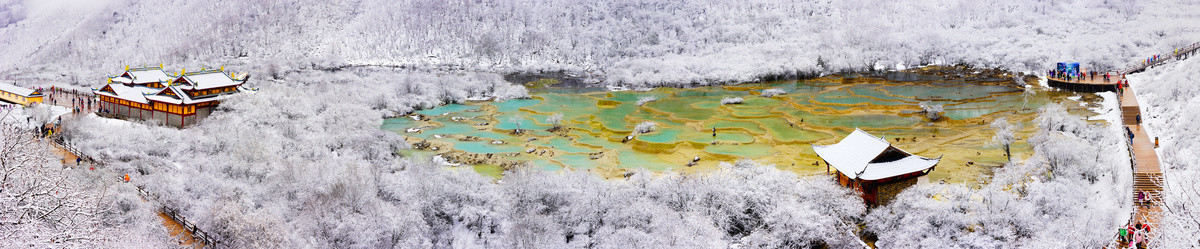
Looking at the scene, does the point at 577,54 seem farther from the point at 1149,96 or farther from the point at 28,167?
the point at 28,167

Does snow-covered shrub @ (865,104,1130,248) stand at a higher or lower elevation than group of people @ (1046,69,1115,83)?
lower

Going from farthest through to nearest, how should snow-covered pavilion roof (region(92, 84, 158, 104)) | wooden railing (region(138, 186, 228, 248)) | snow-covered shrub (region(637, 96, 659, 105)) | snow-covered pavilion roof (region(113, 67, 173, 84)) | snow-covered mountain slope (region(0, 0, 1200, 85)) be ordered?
snow-covered mountain slope (region(0, 0, 1200, 85)) → snow-covered shrub (region(637, 96, 659, 105)) → snow-covered pavilion roof (region(113, 67, 173, 84)) → snow-covered pavilion roof (region(92, 84, 158, 104)) → wooden railing (region(138, 186, 228, 248))

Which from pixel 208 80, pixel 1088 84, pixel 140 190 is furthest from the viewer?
pixel 1088 84

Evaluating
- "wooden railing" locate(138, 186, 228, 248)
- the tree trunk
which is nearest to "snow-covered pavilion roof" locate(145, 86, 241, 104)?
"wooden railing" locate(138, 186, 228, 248)

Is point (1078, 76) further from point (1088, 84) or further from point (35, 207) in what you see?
point (35, 207)

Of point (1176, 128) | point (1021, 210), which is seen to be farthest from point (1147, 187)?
point (1176, 128)

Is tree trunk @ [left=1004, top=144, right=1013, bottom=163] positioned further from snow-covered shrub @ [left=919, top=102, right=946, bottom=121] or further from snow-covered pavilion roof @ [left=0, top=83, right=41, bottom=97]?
snow-covered pavilion roof @ [left=0, top=83, right=41, bottom=97]

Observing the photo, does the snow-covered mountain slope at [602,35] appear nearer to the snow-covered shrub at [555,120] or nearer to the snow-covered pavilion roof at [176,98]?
the snow-covered shrub at [555,120]
